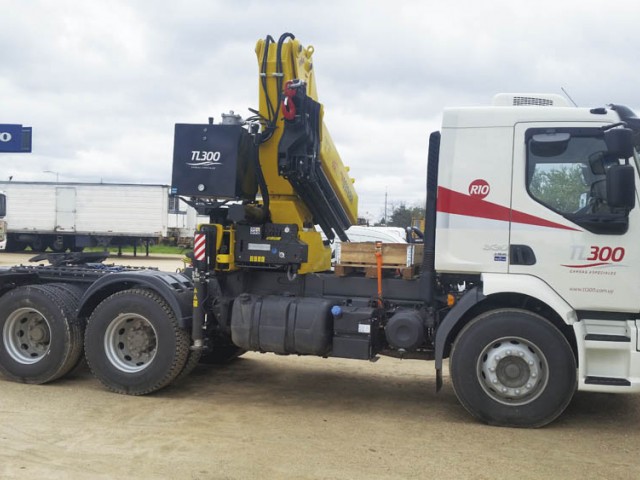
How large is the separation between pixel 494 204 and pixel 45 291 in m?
5.05

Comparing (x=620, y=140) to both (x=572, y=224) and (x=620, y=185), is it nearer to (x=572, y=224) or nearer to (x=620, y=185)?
(x=620, y=185)

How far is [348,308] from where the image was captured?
6.57 meters

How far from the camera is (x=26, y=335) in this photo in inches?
293

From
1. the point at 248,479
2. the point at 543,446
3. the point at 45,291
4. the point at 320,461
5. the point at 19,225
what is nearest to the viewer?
the point at 248,479

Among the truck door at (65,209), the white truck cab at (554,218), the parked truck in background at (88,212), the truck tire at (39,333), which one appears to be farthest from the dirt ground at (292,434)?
the truck door at (65,209)

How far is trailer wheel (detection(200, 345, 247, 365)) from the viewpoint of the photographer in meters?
8.30

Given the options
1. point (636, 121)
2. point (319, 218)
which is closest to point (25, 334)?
point (319, 218)

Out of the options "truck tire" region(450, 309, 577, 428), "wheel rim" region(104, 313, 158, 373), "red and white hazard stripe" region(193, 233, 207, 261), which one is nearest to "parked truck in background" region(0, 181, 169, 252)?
"wheel rim" region(104, 313, 158, 373)

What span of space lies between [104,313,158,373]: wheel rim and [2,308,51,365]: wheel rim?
0.93 meters

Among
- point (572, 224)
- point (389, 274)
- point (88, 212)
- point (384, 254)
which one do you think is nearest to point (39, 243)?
point (88, 212)

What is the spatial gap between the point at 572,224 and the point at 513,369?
1422mm

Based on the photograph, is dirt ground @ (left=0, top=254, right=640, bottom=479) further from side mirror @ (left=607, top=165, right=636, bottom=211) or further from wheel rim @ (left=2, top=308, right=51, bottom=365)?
side mirror @ (left=607, top=165, right=636, bottom=211)

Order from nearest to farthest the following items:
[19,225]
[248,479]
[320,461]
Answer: [248,479] < [320,461] < [19,225]

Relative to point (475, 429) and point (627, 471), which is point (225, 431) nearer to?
point (475, 429)
